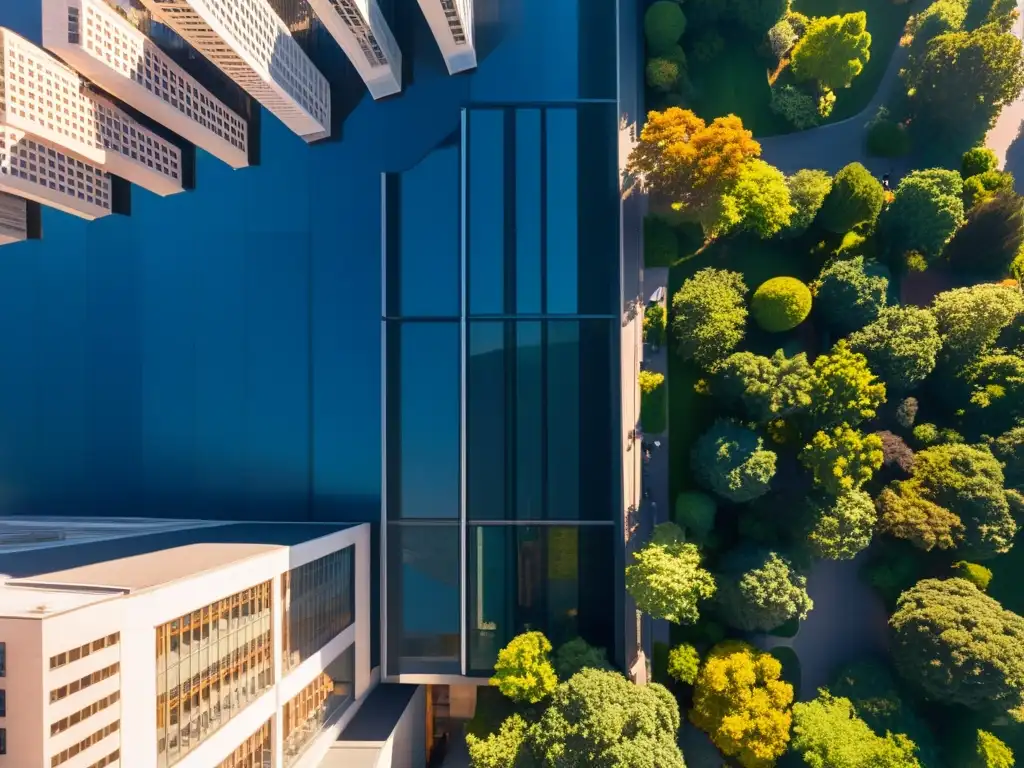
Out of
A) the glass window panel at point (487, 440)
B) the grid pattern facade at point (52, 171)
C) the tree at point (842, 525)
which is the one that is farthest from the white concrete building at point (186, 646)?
the tree at point (842, 525)

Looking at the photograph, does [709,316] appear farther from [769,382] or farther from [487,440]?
[487,440]

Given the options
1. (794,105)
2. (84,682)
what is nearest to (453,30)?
(794,105)

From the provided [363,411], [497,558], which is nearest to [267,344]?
[363,411]

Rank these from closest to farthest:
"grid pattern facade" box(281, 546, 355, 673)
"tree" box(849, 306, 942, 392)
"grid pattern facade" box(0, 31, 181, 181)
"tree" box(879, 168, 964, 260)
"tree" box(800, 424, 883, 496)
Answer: "grid pattern facade" box(0, 31, 181, 181), "grid pattern facade" box(281, 546, 355, 673), "tree" box(800, 424, 883, 496), "tree" box(849, 306, 942, 392), "tree" box(879, 168, 964, 260)

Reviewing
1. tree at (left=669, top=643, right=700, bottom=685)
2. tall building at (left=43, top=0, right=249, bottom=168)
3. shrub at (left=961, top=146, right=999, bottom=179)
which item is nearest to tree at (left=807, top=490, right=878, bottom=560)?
tree at (left=669, top=643, right=700, bottom=685)

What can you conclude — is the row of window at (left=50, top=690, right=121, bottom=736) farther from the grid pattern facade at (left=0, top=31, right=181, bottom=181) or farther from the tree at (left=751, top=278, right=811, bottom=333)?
the tree at (left=751, top=278, right=811, bottom=333)

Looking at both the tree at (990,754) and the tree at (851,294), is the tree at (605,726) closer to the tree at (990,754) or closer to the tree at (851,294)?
the tree at (990,754)
